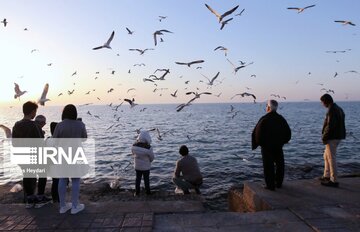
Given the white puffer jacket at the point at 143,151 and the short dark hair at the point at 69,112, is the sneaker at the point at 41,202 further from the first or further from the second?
the white puffer jacket at the point at 143,151

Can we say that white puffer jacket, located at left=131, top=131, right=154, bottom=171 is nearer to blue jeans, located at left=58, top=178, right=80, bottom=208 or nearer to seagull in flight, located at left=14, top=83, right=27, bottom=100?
blue jeans, located at left=58, top=178, right=80, bottom=208

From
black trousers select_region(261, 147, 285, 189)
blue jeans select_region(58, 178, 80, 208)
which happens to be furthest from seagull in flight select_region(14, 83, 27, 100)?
black trousers select_region(261, 147, 285, 189)

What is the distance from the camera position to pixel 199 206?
6.56 meters

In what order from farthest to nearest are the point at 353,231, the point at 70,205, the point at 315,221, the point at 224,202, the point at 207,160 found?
the point at 207,160 → the point at 224,202 → the point at 70,205 → the point at 315,221 → the point at 353,231

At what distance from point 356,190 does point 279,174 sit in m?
1.66

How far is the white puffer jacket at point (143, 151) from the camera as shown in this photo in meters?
9.30

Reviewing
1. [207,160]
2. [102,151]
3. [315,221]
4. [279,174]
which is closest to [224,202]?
[279,174]

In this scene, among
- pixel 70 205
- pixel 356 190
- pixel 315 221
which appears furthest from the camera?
pixel 356 190

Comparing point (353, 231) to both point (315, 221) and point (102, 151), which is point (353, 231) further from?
point (102, 151)

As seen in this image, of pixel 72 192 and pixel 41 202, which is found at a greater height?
pixel 72 192

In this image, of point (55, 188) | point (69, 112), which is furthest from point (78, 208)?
point (69, 112)

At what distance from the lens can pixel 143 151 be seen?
30.5ft

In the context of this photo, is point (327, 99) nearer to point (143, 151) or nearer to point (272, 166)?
point (272, 166)

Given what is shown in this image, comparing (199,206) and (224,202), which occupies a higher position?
(199,206)
